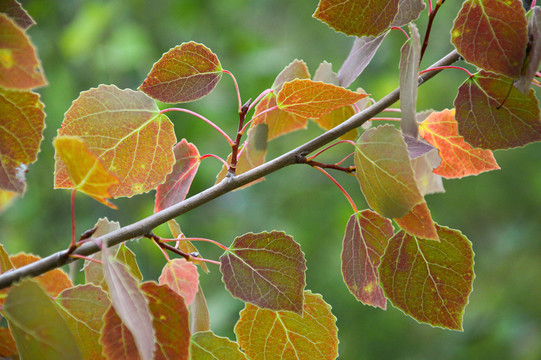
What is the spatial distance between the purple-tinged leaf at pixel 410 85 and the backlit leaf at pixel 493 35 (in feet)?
0.11

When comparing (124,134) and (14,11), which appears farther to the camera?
(124,134)

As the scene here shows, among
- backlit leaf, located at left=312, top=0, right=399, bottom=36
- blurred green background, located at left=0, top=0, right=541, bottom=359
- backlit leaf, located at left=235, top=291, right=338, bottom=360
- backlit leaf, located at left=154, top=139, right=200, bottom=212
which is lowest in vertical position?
blurred green background, located at left=0, top=0, right=541, bottom=359

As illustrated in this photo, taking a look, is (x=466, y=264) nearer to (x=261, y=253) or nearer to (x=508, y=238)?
(x=261, y=253)

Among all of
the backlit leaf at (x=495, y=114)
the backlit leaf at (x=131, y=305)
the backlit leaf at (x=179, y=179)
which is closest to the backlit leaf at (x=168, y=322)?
the backlit leaf at (x=131, y=305)

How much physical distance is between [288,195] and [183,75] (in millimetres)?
1884

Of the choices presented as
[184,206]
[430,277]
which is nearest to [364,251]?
[430,277]

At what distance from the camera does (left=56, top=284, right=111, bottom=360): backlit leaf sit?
0.42 metres

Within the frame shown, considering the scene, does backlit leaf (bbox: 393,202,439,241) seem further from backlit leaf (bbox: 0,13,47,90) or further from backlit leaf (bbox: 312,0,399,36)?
backlit leaf (bbox: 0,13,47,90)

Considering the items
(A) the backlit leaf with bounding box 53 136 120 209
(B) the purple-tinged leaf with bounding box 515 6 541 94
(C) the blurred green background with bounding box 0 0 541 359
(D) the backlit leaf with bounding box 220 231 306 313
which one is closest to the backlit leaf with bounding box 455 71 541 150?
(B) the purple-tinged leaf with bounding box 515 6 541 94

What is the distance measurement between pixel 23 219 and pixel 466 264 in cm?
225

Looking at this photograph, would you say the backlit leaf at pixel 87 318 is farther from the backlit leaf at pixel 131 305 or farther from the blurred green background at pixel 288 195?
the blurred green background at pixel 288 195

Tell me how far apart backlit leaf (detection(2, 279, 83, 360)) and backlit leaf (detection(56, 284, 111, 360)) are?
0.07 meters

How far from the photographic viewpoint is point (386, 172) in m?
0.40

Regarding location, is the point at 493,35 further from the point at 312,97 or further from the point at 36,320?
the point at 36,320
